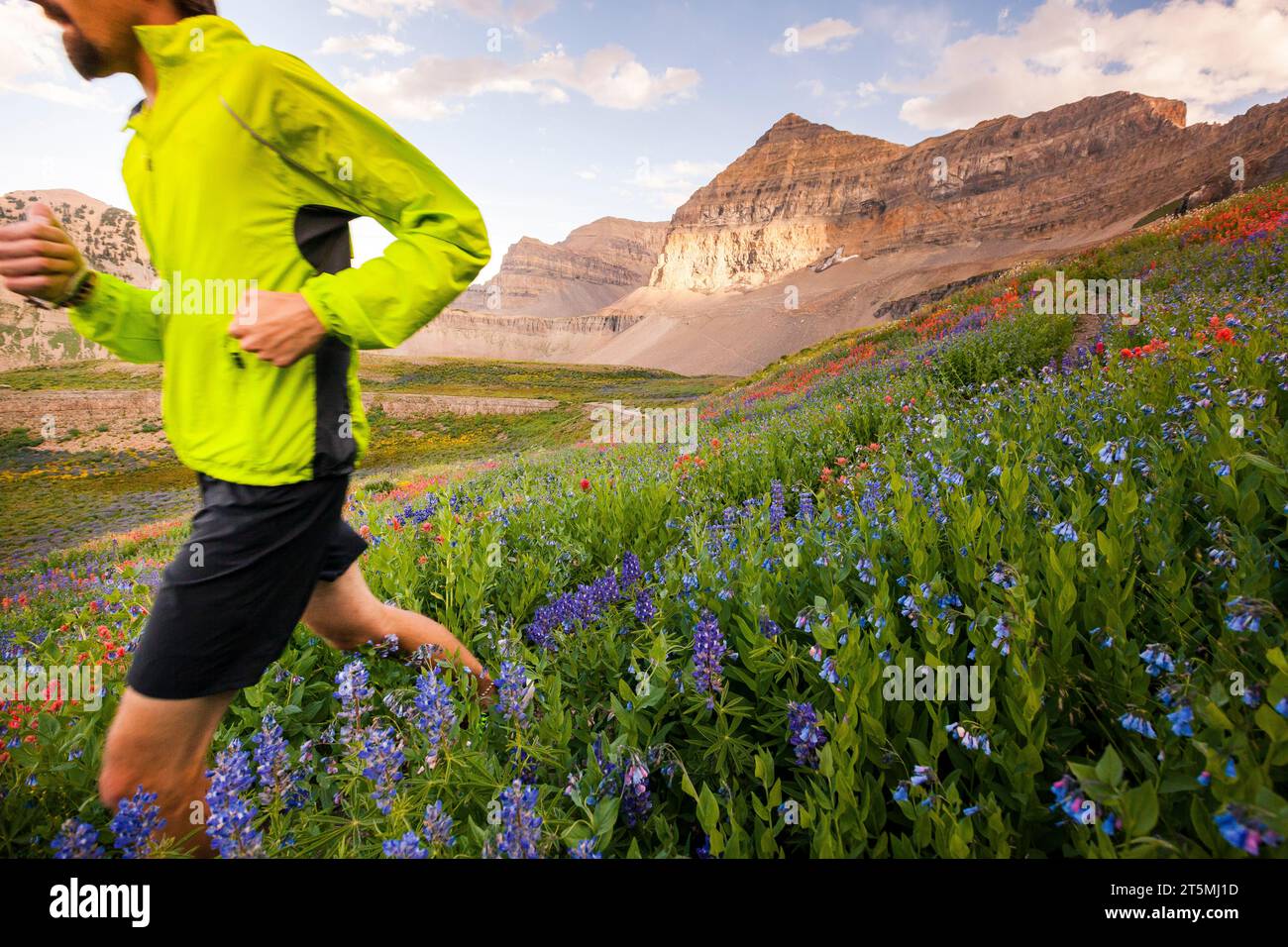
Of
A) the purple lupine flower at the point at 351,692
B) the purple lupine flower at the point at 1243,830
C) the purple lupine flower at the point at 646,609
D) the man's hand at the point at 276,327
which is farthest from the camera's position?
the purple lupine flower at the point at 646,609

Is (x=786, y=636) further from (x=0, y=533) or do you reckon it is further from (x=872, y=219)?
(x=872, y=219)

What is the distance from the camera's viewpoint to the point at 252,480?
1.73m

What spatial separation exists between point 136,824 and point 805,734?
1.86 meters

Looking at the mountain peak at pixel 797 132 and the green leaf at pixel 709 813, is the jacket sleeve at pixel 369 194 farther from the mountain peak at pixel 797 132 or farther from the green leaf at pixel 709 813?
the mountain peak at pixel 797 132

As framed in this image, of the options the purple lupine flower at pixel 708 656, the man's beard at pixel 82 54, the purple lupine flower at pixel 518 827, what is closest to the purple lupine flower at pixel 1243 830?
the purple lupine flower at pixel 708 656

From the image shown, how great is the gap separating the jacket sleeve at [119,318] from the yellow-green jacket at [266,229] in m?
0.27

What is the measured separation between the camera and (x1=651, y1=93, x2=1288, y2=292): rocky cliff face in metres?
105

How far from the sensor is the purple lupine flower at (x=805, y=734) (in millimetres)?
1688

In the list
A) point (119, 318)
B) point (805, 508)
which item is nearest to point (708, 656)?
point (805, 508)

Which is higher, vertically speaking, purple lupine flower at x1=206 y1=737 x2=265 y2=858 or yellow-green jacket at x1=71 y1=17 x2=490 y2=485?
yellow-green jacket at x1=71 y1=17 x2=490 y2=485

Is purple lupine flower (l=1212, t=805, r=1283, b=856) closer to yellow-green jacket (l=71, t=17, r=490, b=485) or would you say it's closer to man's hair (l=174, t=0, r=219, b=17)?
yellow-green jacket (l=71, t=17, r=490, b=485)

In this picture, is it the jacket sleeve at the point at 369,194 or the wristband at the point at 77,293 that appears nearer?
the jacket sleeve at the point at 369,194

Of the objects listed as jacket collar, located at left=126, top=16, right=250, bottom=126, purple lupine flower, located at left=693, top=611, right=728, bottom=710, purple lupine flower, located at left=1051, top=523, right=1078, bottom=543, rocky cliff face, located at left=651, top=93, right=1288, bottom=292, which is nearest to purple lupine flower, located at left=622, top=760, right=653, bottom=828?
purple lupine flower, located at left=693, top=611, right=728, bottom=710
